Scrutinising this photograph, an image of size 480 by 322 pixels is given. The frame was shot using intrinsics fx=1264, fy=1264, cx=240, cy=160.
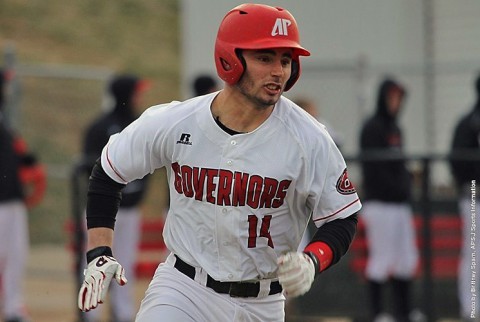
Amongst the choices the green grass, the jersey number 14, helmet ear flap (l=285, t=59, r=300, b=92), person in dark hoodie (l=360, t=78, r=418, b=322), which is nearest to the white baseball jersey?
Answer: the jersey number 14

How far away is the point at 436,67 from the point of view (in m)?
13.3

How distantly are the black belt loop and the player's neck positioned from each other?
2.15 ft

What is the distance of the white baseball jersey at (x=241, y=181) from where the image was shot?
551cm

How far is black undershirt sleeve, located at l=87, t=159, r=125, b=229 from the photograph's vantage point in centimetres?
576

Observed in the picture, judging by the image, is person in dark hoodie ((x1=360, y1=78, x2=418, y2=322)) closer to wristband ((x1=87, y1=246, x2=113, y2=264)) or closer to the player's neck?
the player's neck

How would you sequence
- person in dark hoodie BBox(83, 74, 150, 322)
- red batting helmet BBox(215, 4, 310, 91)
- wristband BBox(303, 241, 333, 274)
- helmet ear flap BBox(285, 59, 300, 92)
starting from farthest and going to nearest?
person in dark hoodie BBox(83, 74, 150, 322)
helmet ear flap BBox(285, 59, 300, 92)
red batting helmet BBox(215, 4, 310, 91)
wristband BBox(303, 241, 333, 274)

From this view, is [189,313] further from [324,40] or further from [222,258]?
[324,40]

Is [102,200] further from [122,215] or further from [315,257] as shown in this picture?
[122,215]

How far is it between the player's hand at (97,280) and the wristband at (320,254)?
0.83 m

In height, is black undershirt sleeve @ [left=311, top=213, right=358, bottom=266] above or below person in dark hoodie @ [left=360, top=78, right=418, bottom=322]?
above

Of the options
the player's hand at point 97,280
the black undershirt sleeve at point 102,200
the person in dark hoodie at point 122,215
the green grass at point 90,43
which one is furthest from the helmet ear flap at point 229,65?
the green grass at point 90,43

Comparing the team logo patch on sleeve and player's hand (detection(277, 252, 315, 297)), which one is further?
the team logo patch on sleeve

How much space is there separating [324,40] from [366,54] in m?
0.50

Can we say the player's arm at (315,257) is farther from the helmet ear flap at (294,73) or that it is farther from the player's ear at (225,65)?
the player's ear at (225,65)
